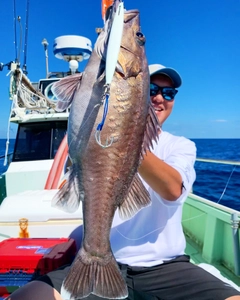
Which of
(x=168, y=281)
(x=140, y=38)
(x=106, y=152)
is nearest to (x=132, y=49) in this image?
(x=140, y=38)

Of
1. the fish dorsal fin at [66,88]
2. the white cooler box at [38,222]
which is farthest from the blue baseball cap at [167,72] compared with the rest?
the white cooler box at [38,222]

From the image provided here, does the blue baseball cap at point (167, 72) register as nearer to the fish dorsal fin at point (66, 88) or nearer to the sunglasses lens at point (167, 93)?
the sunglasses lens at point (167, 93)

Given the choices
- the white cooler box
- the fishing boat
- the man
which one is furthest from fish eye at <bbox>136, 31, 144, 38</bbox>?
the white cooler box

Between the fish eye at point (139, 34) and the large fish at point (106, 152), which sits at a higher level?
the fish eye at point (139, 34)

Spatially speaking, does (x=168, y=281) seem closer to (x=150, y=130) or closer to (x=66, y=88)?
(x=150, y=130)

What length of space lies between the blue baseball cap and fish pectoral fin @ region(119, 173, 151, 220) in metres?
1.06

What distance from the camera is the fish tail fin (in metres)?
1.65

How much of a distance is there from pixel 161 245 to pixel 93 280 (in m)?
0.66

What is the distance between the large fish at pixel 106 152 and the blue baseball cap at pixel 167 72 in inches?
27.6

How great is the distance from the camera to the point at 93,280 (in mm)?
1685

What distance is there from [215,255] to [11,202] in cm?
277

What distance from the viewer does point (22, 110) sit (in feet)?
22.3

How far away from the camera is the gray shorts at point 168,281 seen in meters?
1.90

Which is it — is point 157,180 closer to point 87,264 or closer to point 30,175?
point 87,264
